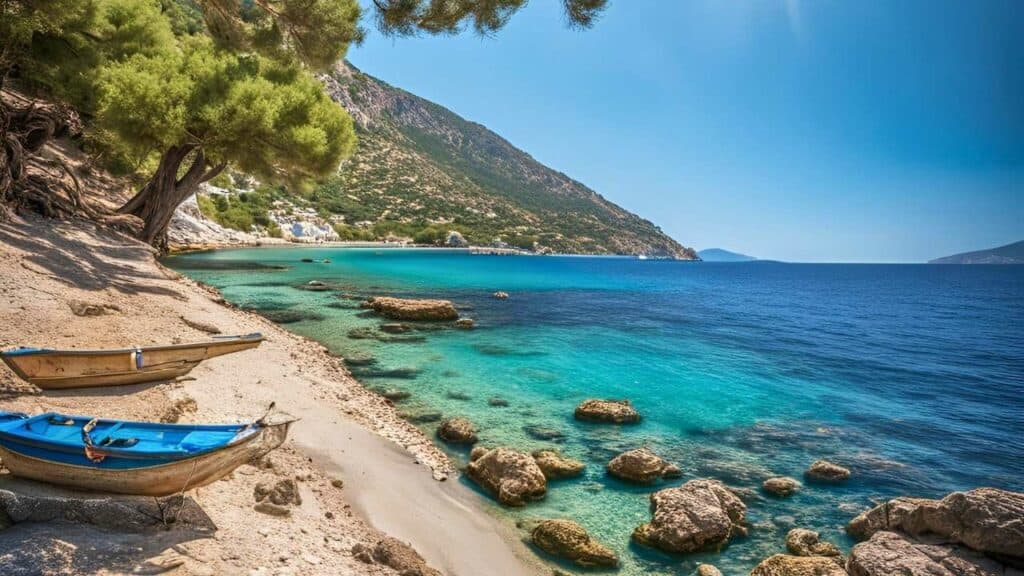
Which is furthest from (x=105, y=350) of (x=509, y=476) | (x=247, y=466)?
(x=509, y=476)

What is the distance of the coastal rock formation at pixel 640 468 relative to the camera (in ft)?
29.3

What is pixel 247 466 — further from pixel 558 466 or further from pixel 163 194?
pixel 163 194

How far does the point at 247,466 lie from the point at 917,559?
8.76m

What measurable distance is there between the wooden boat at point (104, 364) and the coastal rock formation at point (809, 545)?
431 inches

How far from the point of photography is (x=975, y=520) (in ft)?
18.3

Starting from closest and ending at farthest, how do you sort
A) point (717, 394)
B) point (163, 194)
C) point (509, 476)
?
point (509, 476)
point (717, 394)
point (163, 194)

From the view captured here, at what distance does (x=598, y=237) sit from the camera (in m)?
183

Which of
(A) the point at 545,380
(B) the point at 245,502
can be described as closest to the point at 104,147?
(A) the point at 545,380

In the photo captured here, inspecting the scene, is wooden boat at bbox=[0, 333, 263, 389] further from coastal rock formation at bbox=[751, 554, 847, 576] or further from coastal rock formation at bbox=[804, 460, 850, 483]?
coastal rock formation at bbox=[804, 460, 850, 483]

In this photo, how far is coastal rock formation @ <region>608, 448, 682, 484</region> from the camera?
29.3 feet

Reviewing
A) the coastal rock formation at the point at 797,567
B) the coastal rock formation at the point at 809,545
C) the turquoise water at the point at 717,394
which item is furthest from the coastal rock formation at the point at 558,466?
the coastal rock formation at the point at 809,545

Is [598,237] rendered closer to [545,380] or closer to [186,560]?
[545,380]

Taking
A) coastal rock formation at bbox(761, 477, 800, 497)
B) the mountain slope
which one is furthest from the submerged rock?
the mountain slope

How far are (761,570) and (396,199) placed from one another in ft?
429
